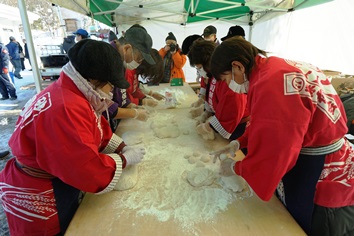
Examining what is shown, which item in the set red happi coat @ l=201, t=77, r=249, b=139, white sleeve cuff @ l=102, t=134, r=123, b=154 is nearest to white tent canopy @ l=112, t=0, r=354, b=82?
red happi coat @ l=201, t=77, r=249, b=139

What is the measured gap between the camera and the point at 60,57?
909 cm

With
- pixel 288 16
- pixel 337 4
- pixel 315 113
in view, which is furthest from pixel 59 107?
pixel 288 16

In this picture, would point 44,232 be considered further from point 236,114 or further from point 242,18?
point 242,18

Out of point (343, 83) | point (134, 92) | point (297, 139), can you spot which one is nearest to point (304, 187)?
point (297, 139)

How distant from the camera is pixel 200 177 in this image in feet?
4.39

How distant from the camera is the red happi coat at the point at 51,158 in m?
0.92

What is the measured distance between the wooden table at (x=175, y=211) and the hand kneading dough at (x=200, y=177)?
0.10 feet

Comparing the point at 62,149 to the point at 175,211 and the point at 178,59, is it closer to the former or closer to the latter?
the point at 175,211

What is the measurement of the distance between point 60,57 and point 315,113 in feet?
33.5

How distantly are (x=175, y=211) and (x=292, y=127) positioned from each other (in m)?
0.69

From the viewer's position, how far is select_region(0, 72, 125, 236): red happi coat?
92 centimetres

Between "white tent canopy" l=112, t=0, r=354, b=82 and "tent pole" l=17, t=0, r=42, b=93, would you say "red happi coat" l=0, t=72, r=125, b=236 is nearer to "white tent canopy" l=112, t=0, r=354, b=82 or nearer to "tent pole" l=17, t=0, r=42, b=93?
"tent pole" l=17, t=0, r=42, b=93

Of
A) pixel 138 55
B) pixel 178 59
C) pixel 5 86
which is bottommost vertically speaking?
pixel 5 86

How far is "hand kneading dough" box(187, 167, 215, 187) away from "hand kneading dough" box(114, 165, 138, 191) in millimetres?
341
